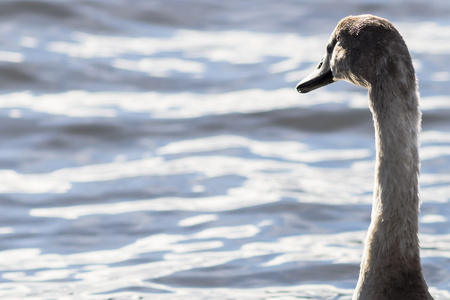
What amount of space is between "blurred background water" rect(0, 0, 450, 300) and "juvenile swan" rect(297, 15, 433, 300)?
157 centimetres

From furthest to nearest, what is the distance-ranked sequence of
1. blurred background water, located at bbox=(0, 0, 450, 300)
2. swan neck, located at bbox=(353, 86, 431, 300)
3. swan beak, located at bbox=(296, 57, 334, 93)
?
blurred background water, located at bbox=(0, 0, 450, 300), swan beak, located at bbox=(296, 57, 334, 93), swan neck, located at bbox=(353, 86, 431, 300)

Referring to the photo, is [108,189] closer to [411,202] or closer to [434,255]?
[434,255]

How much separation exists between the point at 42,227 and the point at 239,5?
5736mm

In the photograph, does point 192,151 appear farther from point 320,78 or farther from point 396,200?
point 396,200

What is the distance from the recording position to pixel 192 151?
8406 millimetres

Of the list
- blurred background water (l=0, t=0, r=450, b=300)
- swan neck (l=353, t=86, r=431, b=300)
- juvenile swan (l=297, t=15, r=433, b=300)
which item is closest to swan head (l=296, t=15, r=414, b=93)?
juvenile swan (l=297, t=15, r=433, b=300)

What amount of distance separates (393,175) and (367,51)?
56 centimetres

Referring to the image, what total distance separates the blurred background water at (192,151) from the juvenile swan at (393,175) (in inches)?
61.8

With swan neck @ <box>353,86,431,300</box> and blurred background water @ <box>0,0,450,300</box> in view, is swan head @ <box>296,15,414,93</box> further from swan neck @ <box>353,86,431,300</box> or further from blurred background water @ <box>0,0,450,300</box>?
blurred background water @ <box>0,0,450,300</box>

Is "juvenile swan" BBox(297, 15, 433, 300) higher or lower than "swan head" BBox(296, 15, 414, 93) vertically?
lower

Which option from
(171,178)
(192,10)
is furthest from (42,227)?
(192,10)

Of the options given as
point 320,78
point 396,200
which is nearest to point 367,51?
point 320,78

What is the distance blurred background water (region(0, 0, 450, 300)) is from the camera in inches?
249

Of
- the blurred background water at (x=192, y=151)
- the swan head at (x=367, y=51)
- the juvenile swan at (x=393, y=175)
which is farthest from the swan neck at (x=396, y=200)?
the blurred background water at (x=192, y=151)
